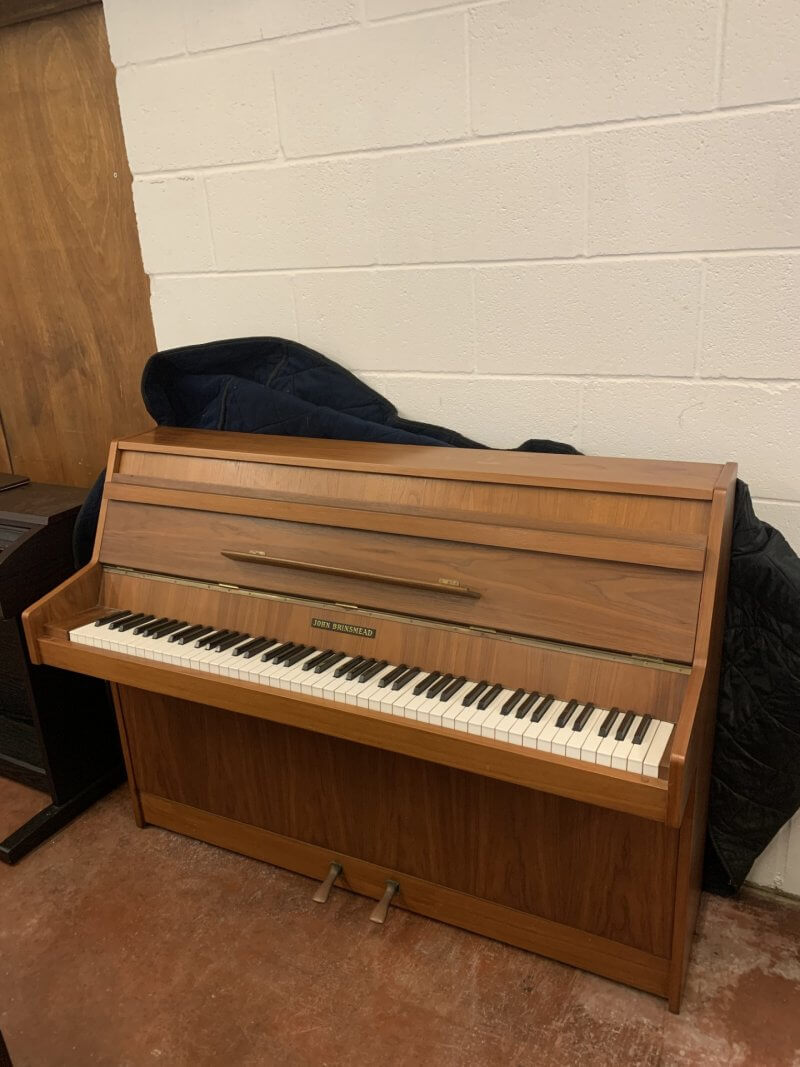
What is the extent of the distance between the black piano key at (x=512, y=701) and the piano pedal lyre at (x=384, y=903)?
608mm

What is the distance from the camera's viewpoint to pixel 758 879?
1.76m

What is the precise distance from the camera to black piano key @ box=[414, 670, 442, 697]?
1354 millimetres

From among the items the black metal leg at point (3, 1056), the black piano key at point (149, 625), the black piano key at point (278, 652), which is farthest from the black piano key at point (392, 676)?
the black metal leg at point (3, 1056)

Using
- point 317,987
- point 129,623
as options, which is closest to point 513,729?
point 317,987

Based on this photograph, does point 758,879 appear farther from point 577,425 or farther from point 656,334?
point 656,334

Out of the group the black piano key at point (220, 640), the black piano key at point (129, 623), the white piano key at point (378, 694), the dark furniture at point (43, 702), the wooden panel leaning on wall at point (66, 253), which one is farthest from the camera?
the wooden panel leaning on wall at point (66, 253)

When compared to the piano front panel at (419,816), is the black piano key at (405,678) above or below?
above

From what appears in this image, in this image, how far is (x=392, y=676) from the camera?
140cm

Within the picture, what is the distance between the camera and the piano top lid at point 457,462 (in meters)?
1.36

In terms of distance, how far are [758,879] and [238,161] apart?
78.6 inches

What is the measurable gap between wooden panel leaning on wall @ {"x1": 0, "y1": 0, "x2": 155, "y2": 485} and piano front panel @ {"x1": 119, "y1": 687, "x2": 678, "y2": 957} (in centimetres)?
98

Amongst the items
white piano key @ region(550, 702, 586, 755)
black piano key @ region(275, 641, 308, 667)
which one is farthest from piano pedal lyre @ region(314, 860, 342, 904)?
white piano key @ region(550, 702, 586, 755)

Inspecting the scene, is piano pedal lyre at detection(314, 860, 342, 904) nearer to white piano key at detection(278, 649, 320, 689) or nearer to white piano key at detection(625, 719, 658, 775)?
white piano key at detection(278, 649, 320, 689)

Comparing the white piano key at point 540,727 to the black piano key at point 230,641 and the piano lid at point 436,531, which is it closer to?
the piano lid at point 436,531
